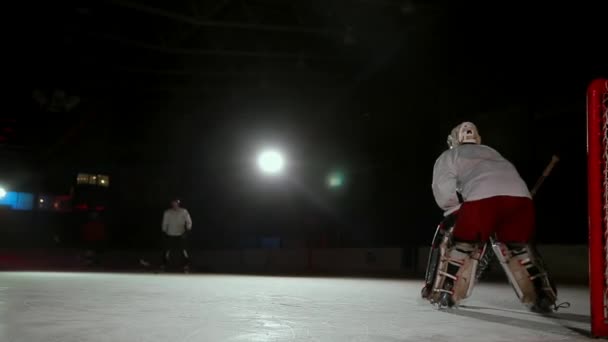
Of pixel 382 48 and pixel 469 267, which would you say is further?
pixel 382 48

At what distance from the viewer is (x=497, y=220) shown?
215 inches

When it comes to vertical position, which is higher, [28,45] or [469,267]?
[28,45]

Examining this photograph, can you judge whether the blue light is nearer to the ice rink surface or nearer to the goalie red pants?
the ice rink surface

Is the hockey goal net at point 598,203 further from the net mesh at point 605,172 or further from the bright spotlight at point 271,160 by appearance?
the bright spotlight at point 271,160

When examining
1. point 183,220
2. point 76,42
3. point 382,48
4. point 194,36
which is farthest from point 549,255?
point 76,42

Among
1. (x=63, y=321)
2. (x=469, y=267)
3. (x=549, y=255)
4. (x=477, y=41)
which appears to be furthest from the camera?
(x=549, y=255)

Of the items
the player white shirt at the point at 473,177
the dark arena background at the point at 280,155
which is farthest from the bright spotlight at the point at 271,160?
the player white shirt at the point at 473,177

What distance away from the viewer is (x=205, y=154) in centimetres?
2119

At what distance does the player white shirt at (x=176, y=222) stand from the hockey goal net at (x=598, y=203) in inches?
472

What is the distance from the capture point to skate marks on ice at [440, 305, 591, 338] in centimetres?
433

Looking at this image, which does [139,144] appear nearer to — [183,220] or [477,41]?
[183,220]

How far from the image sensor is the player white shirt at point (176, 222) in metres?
15.0

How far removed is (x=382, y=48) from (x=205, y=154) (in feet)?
30.8

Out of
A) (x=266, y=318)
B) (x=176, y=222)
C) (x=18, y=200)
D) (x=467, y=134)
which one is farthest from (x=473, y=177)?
(x=18, y=200)
